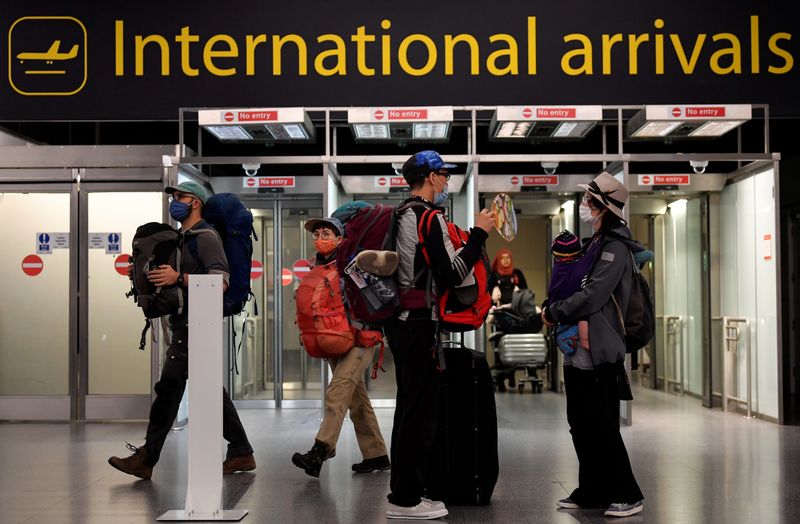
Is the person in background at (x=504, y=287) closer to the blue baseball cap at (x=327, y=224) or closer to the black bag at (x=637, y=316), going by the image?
the blue baseball cap at (x=327, y=224)

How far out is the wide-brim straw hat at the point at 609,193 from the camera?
16.2 feet

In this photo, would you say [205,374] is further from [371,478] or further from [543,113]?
[543,113]

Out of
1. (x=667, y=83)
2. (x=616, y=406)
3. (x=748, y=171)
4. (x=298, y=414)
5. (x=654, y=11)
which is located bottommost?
(x=298, y=414)

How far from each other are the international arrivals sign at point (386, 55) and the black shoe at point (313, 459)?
4144 mm

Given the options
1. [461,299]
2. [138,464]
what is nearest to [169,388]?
[138,464]

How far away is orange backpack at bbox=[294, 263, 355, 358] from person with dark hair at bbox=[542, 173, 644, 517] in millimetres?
1464

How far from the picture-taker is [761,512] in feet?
16.1

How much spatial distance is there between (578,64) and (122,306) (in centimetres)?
503

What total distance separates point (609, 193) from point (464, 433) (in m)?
1.49

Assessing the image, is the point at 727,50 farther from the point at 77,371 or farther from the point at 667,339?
the point at 77,371

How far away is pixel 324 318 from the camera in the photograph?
590cm

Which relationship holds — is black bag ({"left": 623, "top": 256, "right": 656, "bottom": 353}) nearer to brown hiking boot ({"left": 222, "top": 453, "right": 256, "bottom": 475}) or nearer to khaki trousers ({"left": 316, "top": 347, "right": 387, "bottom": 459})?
khaki trousers ({"left": 316, "top": 347, "right": 387, "bottom": 459})

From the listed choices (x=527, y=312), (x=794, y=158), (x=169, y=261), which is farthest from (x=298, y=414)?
(x=794, y=158)

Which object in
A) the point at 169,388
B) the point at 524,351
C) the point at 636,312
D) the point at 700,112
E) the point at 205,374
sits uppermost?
the point at 700,112
